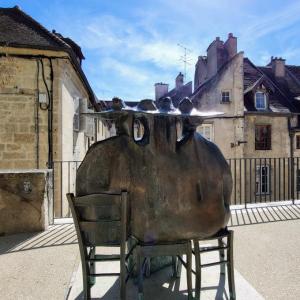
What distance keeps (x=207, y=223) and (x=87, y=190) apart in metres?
0.96

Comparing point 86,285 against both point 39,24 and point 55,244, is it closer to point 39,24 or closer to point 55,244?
point 55,244

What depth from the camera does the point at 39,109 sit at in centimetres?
707

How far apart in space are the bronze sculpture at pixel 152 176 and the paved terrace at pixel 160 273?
82 cm

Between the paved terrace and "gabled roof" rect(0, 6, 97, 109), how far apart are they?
390 centimetres

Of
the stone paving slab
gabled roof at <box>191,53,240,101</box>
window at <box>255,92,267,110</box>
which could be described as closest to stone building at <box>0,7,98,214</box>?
the stone paving slab

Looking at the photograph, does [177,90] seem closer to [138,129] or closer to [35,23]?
[35,23]

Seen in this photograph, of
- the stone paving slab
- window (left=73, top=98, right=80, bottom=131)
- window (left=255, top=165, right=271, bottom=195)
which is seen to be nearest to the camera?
the stone paving slab

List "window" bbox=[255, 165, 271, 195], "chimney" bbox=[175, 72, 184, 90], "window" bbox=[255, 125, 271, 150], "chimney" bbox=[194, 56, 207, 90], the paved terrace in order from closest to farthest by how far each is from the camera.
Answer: the paved terrace → "window" bbox=[255, 165, 271, 195] → "window" bbox=[255, 125, 271, 150] → "chimney" bbox=[194, 56, 207, 90] → "chimney" bbox=[175, 72, 184, 90]

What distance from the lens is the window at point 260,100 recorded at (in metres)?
18.0

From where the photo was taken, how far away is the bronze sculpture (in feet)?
7.68

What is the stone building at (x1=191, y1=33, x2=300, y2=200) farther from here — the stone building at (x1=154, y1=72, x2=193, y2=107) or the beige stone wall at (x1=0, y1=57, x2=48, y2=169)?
the beige stone wall at (x1=0, y1=57, x2=48, y2=169)

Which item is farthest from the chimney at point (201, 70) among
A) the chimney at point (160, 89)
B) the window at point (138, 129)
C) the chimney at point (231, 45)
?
the window at point (138, 129)

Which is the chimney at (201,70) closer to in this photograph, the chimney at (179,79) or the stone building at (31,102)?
the chimney at (179,79)

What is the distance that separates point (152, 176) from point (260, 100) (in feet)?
56.7
